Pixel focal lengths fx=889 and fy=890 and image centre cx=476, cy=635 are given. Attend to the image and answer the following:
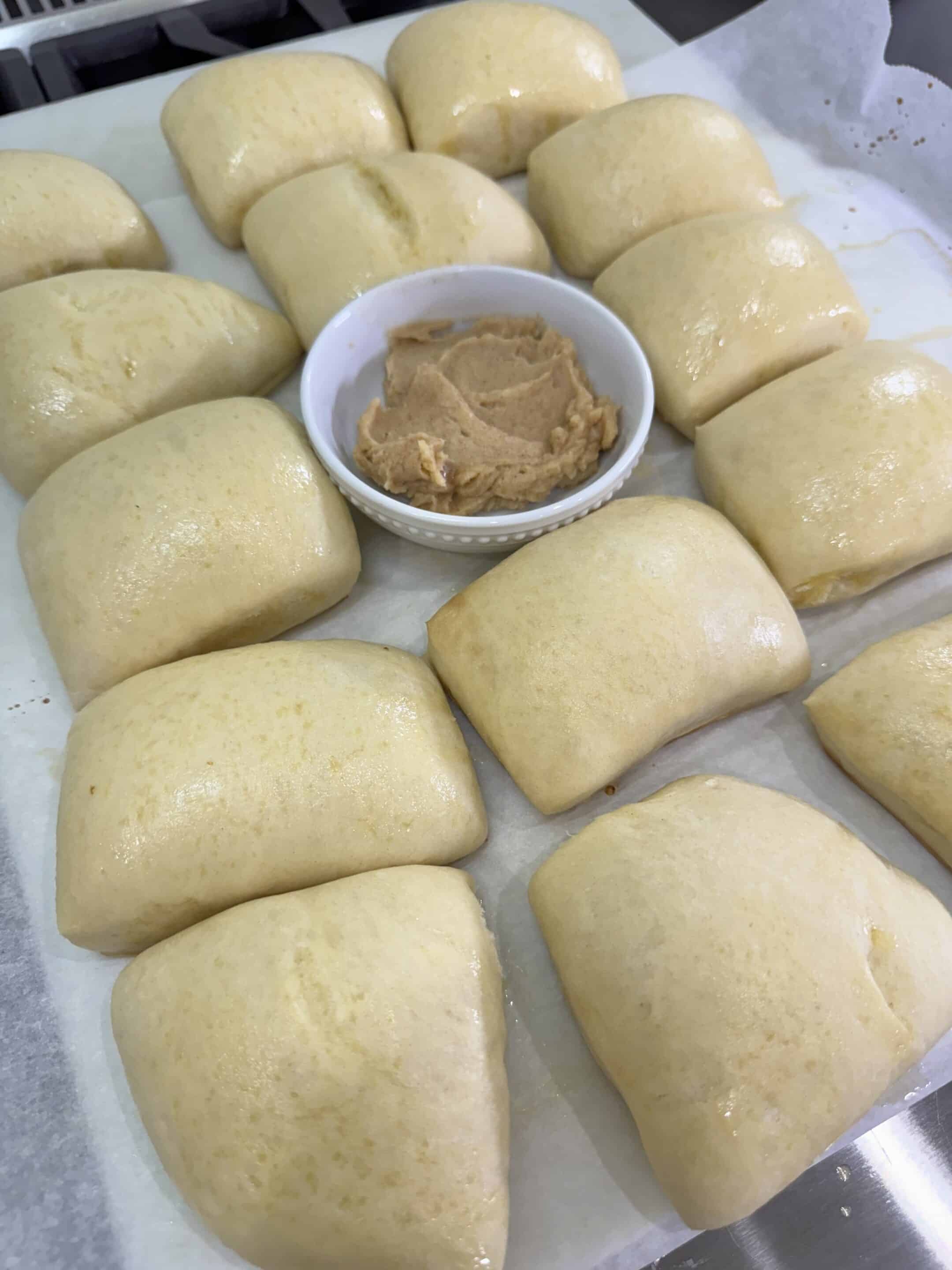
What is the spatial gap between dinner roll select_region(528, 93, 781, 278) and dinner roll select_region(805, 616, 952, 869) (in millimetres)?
992

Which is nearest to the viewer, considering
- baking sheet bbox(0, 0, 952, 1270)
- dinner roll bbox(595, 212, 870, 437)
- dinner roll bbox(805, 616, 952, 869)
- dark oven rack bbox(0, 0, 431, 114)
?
baking sheet bbox(0, 0, 952, 1270)

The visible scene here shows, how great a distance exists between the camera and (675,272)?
162 cm

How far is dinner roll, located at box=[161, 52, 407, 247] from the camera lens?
5.81 feet

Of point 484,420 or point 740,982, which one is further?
point 484,420

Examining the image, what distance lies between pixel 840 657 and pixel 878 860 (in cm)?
39

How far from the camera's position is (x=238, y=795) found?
3.76ft

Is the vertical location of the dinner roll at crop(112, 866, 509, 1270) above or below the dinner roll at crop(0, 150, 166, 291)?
below

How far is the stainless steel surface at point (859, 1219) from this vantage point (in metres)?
1.15

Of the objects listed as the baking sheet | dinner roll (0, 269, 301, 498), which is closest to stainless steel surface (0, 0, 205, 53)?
the baking sheet

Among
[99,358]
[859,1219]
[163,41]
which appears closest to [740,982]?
[859,1219]

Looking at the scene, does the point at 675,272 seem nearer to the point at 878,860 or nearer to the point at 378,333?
the point at 378,333

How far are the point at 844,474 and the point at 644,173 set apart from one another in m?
0.80

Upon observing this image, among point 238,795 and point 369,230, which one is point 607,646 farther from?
point 369,230

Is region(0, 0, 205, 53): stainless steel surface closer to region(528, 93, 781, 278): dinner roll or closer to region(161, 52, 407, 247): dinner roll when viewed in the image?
region(161, 52, 407, 247): dinner roll
